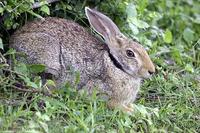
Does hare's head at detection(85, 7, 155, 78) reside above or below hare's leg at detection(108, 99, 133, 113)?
above

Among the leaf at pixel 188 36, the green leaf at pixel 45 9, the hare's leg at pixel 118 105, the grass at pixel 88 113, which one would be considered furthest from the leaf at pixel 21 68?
the leaf at pixel 188 36

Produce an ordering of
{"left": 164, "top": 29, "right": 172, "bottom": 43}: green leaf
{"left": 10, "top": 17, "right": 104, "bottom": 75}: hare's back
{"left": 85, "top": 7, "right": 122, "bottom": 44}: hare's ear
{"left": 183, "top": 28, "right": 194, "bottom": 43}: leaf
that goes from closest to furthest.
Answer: {"left": 10, "top": 17, "right": 104, "bottom": 75}: hare's back → {"left": 85, "top": 7, "right": 122, "bottom": 44}: hare's ear → {"left": 164, "top": 29, "right": 172, "bottom": 43}: green leaf → {"left": 183, "top": 28, "right": 194, "bottom": 43}: leaf

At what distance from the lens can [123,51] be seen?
19.1ft

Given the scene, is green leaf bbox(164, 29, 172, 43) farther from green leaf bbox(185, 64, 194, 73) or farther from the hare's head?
the hare's head

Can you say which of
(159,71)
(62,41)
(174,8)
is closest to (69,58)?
(62,41)

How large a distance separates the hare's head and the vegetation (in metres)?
0.36

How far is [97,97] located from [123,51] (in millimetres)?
561

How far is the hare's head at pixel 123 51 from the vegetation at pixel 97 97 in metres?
0.36

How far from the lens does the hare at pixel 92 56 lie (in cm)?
566

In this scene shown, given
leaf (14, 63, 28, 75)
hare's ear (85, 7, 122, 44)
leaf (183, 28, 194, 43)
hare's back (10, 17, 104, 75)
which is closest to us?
leaf (14, 63, 28, 75)

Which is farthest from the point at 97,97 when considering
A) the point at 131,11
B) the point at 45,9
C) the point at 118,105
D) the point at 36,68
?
the point at 131,11

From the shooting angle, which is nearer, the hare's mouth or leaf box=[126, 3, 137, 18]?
the hare's mouth

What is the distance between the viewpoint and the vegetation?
4977 millimetres

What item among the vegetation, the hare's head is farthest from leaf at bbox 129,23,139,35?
the hare's head
